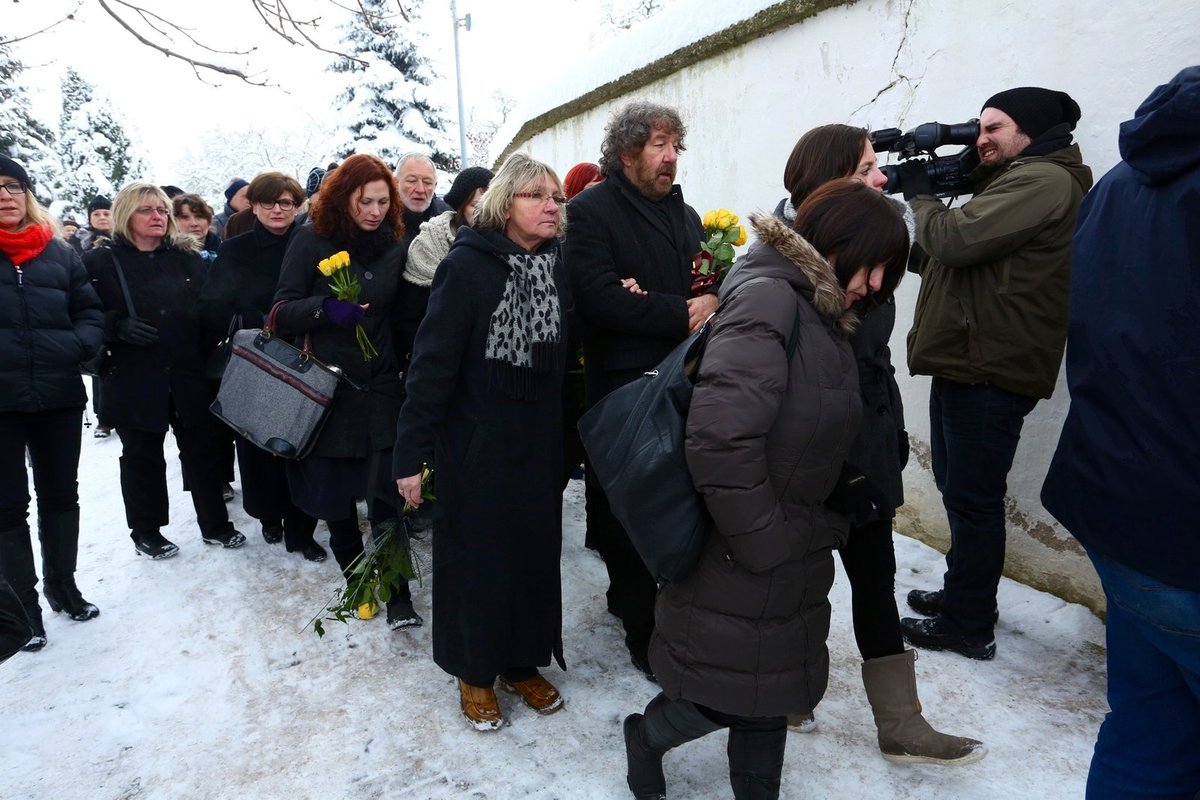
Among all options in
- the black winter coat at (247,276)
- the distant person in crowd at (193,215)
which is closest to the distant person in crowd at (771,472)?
the black winter coat at (247,276)

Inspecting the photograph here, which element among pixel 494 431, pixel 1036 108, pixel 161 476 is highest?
pixel 1036 108

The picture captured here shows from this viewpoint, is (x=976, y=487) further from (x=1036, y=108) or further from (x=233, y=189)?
(x=233, y=189)

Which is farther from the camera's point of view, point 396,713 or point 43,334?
point 43,334

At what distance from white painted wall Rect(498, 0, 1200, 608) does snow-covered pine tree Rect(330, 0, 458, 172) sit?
58.6 ft

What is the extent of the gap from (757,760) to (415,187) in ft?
11.4

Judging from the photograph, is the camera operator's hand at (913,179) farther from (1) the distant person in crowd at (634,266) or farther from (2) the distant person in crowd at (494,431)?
(2) the distant person in crowd at (494,431)

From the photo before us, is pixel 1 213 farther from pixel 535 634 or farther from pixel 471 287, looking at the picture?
pixel 535 634

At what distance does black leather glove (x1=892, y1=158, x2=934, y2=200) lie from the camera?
10.2 ft

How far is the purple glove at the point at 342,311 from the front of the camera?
11.3 ft

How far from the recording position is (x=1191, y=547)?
155 centimetres

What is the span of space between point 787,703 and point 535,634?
3.80ft

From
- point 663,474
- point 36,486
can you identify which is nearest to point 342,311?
point 36,486

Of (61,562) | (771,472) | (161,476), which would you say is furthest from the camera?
(161,476)

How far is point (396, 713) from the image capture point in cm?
295
